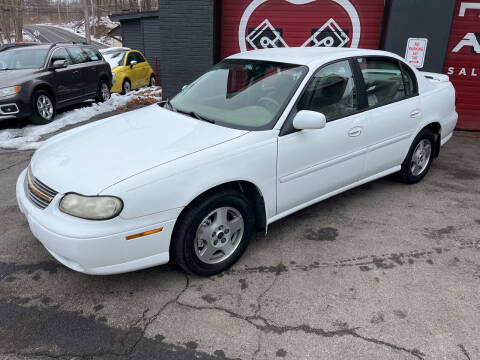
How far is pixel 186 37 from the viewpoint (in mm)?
8289

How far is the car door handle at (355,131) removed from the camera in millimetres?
3622

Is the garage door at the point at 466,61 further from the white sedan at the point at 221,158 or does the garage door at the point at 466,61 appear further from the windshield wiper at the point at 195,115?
the windshield wiper at the point at 195,115

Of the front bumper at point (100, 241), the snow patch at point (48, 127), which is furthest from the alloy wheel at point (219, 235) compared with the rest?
the snow patch at point (48, 127)

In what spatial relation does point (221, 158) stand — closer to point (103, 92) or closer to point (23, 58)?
point (23, 58)

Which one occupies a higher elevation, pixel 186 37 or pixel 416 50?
pixel 186 37

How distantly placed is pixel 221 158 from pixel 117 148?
32.4 inches

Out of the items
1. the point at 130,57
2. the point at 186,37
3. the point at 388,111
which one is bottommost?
the point at 130,57

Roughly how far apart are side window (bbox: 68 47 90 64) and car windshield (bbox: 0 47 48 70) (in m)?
0.87

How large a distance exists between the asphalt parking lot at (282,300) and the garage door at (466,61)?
4.63 m

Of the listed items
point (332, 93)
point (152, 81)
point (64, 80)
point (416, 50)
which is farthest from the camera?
point (152, 81)

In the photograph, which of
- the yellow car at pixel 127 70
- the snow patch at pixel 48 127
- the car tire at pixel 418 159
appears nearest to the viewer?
the car tire at pixel 418 159

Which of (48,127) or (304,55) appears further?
(48,127)

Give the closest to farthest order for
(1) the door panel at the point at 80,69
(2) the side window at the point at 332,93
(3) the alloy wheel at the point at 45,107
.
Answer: (2) the side window at the point at 332,93
(3) the alloy wheel at the point at 45,107
(1) the door panel at the point at 80,69

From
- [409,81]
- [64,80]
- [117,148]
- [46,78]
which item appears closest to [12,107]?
[46,78]
